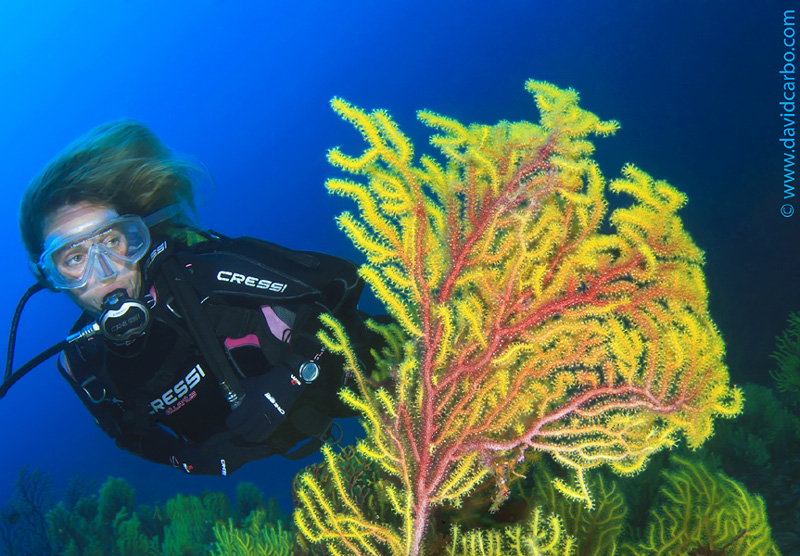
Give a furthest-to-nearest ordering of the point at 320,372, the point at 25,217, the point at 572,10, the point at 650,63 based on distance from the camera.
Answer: the point at 572,10
the point at 650,63
the point at 25,217
the point at 320,372

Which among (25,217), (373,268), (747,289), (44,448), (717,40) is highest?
(44,448)

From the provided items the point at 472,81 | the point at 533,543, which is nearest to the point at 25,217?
the point at 533,543

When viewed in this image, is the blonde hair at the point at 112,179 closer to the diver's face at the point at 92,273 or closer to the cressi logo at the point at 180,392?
the diver's face at the point at 92,273

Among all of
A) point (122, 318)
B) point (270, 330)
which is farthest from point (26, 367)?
point (270, 330)

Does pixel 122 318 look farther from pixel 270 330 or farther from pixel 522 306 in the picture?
pixel 522 306

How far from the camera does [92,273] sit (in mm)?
3244

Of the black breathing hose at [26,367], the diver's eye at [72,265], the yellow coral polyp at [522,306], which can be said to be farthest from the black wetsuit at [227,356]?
the yellow coral polyp at [522,306]

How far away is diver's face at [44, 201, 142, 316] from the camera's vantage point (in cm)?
326

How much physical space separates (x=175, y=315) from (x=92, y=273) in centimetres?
81

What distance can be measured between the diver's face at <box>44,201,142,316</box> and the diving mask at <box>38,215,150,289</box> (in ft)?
0.11

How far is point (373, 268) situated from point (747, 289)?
47.6 feet

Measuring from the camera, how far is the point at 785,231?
40.0ft

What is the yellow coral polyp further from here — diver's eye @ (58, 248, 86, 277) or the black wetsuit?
diver's eye @ (58, 248, 86, 277)

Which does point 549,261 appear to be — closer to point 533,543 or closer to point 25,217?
point 533,543
